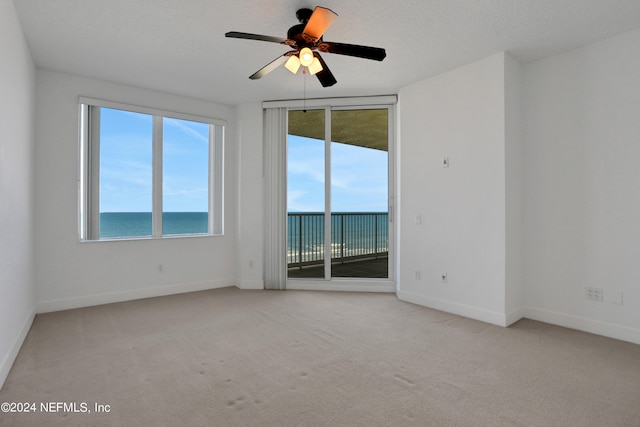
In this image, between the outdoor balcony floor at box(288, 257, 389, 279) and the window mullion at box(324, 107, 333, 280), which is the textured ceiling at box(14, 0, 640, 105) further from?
the outdoor balcony floor at box(288, 257, 389, 279)

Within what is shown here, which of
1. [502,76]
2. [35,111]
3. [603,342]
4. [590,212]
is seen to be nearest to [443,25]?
[502,76]

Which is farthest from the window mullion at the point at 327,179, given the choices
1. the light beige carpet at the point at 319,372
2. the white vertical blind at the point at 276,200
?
the light beige carpet at the point at 319,372

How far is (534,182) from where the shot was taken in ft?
11.3

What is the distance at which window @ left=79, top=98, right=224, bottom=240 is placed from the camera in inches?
159

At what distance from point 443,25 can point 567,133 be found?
1.65m

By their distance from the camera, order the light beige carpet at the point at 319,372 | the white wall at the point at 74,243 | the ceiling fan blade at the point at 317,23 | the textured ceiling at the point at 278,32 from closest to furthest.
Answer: the light beige carpet at the point at 319,372
the ceiling fan blade at the point at 317,23
the textured ceiling at the point at 278,32
the white wall at the point at 74,243

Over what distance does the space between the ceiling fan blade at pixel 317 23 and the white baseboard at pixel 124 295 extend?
3.66 meters

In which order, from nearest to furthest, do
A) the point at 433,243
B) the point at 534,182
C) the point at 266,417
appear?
the point at 266,417 < the point at 534,182 < the point at 433,243

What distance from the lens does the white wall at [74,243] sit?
3668 mm

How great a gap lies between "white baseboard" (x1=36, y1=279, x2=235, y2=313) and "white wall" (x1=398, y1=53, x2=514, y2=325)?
→ 272 centimetres

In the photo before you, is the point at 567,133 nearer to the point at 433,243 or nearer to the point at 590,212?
the point at 590,212

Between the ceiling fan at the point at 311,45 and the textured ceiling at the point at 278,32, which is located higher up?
the textured ceiling at the point at 278,32

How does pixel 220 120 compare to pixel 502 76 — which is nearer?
pixel 502 76

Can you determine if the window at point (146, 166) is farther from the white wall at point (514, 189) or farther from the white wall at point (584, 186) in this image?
the white wall at point (584, 186)
